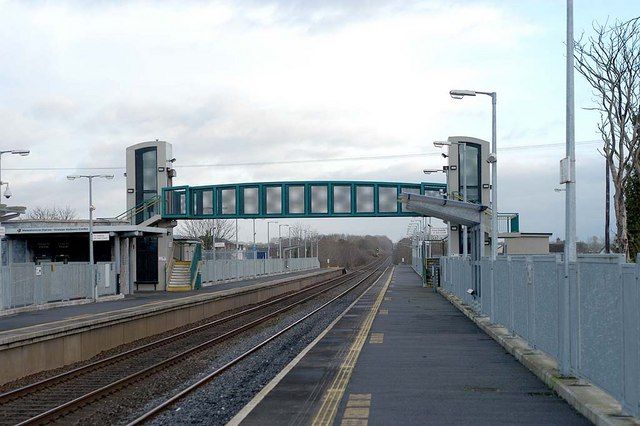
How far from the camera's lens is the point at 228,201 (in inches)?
2237

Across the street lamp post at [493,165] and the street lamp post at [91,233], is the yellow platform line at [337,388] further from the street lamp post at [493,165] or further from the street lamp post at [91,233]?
the street lamp post at [91,233]

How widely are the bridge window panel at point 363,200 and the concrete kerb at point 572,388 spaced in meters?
38.5

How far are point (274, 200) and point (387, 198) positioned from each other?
7.74m

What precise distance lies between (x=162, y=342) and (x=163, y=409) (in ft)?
41.2

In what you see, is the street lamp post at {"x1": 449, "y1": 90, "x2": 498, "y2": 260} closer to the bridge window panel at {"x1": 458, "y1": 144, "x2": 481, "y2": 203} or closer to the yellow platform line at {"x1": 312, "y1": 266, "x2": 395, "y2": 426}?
the yellow platform line at {"x1": 312, "y1": 266, "x2": 395, "y2": 426}

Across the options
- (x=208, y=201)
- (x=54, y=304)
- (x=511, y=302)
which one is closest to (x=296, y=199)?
(x=208, y=201)

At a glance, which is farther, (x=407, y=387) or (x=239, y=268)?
(x=239, y=268)

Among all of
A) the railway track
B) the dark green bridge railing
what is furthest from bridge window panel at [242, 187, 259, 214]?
the railway track

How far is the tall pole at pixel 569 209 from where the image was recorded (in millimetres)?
11672

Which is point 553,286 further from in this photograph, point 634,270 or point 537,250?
point 537,250

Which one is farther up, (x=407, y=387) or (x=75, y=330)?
(x=407, y=387)

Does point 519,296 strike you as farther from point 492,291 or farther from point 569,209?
point 492,291

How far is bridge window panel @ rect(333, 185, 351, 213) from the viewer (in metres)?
56.8

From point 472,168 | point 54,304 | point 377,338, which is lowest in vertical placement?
point 54,304
